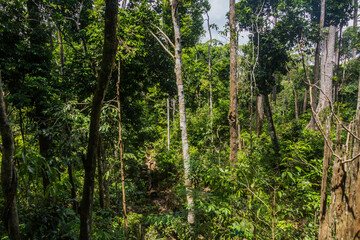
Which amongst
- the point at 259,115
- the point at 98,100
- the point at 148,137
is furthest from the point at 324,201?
the point at 259,115

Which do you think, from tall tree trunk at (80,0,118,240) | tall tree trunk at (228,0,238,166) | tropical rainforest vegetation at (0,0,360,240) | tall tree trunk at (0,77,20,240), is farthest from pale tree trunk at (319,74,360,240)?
tall tree trunk at (228,0,238,166)

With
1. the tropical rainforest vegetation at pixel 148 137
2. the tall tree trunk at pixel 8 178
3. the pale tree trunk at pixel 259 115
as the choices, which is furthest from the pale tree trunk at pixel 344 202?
the pale tree trunk at pixel 259 115

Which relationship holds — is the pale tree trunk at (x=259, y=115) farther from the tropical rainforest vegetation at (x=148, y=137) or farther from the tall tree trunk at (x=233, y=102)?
the tall tree trunk at (x=233, y=102)

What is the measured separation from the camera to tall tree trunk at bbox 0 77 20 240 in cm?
101

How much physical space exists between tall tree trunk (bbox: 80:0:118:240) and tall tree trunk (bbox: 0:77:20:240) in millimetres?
487

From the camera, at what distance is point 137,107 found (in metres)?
6.77

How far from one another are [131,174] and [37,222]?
878cm

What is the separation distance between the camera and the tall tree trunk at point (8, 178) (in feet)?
3.30

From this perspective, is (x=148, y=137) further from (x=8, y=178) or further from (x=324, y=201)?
(x=8, y=178)

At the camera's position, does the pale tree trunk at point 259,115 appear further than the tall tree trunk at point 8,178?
Yes

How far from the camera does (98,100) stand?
0.88 meters

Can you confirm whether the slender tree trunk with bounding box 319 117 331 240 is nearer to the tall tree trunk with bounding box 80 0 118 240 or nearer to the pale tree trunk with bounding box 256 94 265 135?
the tall tree trunk with bounding box 80 0 118 240

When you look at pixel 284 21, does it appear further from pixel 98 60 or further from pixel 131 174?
pixel 131 174

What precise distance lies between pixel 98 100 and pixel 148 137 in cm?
832
